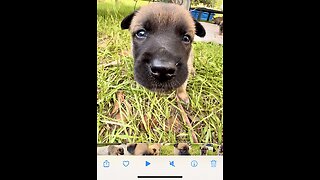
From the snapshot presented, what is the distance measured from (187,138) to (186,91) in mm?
95

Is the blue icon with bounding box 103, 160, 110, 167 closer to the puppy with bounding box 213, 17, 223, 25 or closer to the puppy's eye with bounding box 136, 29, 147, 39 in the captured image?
the puppy's eye with bounding box 136, 29, 147, 39

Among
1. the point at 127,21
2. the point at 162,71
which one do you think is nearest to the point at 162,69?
the point at 162,71

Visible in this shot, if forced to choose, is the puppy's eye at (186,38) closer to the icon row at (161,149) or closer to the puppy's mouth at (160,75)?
the puppy's mouth at (160,75)

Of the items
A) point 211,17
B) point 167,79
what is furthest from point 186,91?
point 211,17

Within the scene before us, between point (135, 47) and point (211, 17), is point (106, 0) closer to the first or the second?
point (135, 47)

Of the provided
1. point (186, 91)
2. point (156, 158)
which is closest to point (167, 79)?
point (186, 91)

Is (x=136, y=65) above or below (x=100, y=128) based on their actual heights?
above

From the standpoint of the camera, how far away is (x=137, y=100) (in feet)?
3.24

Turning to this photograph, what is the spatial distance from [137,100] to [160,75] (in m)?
0.07

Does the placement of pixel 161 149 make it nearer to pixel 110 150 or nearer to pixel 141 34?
pixel 110 150

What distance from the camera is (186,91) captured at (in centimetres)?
100

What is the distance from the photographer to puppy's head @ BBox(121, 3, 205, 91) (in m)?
0.98

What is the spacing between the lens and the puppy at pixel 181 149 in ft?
3.24

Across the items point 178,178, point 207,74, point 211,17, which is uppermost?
point 211,17
